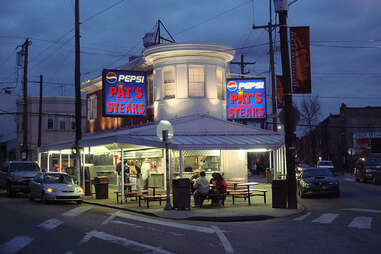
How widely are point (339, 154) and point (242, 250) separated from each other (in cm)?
6290

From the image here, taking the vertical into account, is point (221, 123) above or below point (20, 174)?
above

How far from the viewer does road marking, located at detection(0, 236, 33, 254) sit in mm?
9352

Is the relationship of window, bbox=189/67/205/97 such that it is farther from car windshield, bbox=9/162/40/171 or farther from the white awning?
car windshield, bbox=9/162/40/171

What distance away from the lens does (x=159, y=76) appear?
26828 mm

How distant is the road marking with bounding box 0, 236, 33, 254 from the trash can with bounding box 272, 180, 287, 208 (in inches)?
377

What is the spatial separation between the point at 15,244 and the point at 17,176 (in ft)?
53.4

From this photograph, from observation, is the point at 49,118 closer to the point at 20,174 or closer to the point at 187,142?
the point at 20,174

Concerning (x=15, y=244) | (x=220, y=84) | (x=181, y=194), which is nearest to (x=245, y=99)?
(x=220, y=84)

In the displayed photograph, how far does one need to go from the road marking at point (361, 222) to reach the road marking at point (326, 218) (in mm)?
704

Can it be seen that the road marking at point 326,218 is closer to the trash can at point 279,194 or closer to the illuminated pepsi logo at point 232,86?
the trash can at point 279,194

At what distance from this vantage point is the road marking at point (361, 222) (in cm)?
1267

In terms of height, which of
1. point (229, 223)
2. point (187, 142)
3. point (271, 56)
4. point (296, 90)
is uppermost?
point (271, 56)

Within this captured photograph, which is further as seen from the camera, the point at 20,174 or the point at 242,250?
the point at 20,174

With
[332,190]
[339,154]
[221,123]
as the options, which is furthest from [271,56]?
[339,154]
